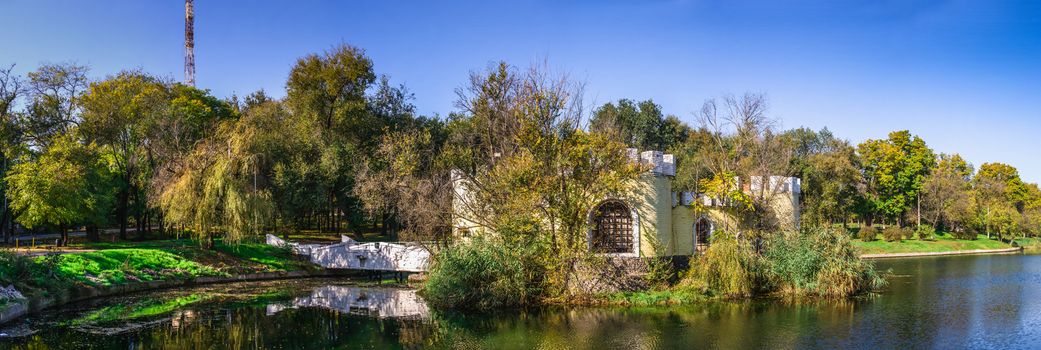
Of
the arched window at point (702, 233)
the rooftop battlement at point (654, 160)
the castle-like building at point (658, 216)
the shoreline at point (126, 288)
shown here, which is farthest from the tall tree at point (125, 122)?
the arched window at point (702, 233)

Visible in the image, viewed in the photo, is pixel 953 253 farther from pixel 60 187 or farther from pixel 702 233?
pixel 60 187

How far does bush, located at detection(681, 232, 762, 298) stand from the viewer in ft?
72.1

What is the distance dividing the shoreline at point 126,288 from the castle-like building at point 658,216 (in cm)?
953

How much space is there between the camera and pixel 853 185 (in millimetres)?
53656

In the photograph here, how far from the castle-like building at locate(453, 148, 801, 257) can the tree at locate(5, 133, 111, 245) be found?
57.5ft

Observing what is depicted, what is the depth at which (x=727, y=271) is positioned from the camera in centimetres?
2195

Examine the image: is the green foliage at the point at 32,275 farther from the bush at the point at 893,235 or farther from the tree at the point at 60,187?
the bush at the point at 893,235

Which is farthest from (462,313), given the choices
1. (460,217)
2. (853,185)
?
(853,185)

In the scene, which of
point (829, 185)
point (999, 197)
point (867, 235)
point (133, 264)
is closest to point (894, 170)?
point (867, 235)

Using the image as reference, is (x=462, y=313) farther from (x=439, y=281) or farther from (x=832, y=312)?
(x=832, y=312)

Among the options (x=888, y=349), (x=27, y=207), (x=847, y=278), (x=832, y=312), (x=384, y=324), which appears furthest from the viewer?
(x=27, y=207)

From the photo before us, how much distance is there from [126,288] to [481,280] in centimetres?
1312

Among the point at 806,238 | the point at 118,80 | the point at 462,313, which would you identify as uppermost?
the point at 118,80

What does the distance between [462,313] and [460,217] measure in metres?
5.51
